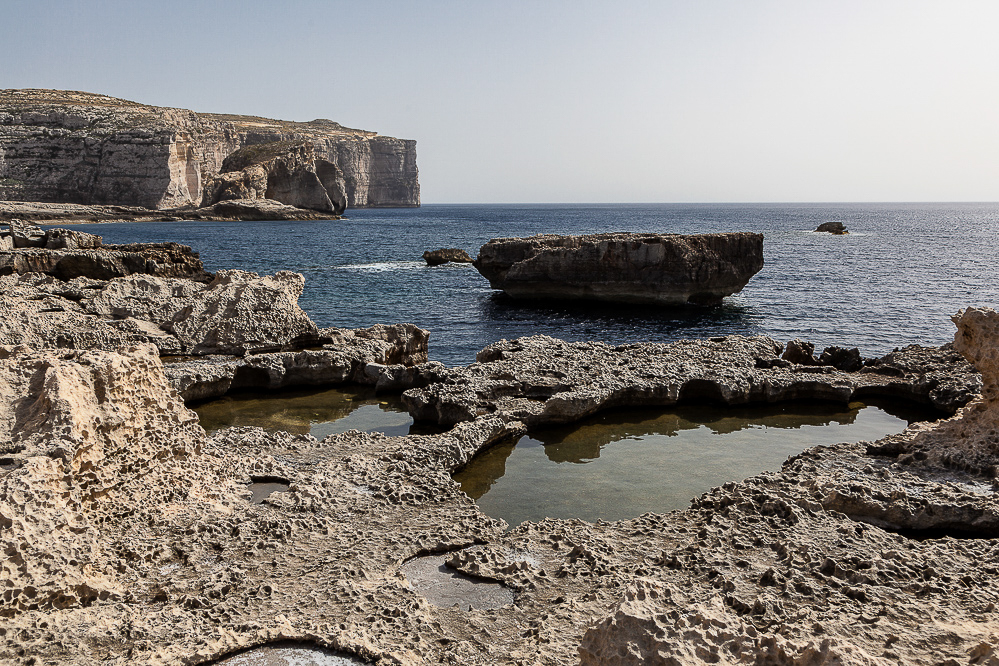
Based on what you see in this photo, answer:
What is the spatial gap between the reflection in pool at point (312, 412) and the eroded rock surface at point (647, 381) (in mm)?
899

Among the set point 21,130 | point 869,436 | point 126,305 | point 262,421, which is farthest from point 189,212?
point 869,436

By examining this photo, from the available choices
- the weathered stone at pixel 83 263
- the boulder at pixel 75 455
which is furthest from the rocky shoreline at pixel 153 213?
the boulder at pixel 75 455

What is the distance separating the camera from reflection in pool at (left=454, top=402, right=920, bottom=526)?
32.5 feet

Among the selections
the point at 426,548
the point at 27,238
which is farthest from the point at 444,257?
the point at 426,548

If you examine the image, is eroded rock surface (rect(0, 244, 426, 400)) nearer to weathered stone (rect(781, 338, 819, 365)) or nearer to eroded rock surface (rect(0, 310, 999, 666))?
eroded rock surface (rect(0, 310, 999, 666))

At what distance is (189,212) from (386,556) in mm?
102803

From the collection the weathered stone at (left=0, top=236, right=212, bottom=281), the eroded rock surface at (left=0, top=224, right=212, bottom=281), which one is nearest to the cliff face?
the eroded rock surface at (left=0, top=224, right=212, bottom=281)

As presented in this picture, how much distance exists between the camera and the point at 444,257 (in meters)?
51.1

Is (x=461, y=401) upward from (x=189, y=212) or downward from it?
downward

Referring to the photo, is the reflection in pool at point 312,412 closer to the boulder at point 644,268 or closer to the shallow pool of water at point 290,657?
the shallow pool of water at point 290,657

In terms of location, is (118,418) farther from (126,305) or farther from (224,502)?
(126,305)

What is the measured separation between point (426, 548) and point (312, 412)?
743 cm

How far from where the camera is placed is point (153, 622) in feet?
19.4

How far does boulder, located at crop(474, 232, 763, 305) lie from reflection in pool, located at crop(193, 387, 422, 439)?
18725 mm
